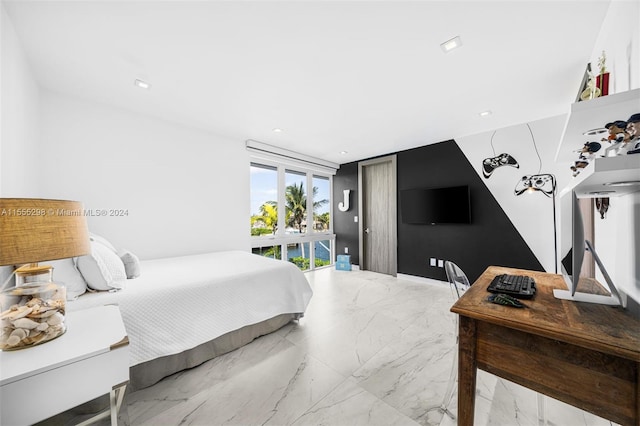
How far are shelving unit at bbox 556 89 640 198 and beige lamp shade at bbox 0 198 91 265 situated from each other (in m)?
2.13

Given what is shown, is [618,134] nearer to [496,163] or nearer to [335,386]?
[335,386]

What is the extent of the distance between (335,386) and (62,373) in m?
1.50

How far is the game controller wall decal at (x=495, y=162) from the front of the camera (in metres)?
3.43

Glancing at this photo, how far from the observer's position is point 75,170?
259 centimetres

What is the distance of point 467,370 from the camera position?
112 centimetres

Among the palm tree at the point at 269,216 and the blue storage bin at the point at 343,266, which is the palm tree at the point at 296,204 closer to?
the palm tree at the point at 269,216

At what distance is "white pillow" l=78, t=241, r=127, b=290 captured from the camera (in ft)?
5.57

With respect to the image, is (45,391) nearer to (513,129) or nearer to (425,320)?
(425,320)

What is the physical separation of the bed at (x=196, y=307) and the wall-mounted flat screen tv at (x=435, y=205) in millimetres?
2579

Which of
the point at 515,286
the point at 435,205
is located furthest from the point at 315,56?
the point at 435,205

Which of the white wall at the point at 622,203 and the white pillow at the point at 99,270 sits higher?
the white wall at the point at 622,203

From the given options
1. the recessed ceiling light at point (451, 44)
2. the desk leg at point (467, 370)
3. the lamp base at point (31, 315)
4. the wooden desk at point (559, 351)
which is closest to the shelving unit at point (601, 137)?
the wooden desk at point (559, 351)

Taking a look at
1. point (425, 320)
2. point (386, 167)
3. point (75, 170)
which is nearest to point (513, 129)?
point (386, 167)

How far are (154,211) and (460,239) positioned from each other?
178 inches
